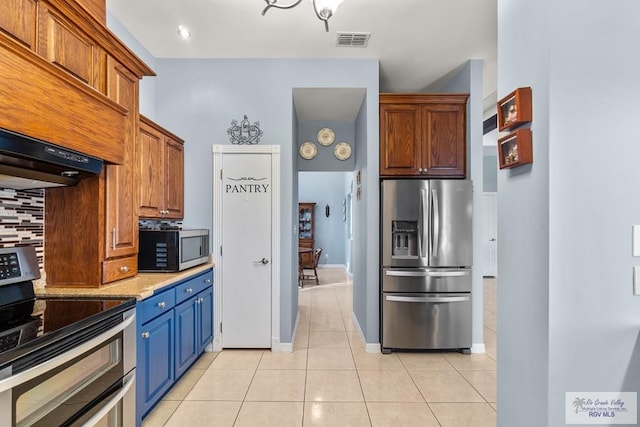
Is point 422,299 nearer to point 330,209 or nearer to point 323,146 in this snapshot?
point 323,146

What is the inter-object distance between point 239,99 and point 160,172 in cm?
114

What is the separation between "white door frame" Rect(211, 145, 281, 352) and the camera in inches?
136

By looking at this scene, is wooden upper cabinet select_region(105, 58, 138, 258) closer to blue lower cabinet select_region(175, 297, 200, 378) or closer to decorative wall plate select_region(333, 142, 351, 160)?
blue lower cabinet select_region(175, 297, 200, 378)

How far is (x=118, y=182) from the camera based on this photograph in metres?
2.26

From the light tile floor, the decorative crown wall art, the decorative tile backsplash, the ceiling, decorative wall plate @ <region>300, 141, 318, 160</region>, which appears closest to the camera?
the decorative tile backsplash

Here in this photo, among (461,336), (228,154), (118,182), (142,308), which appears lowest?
(461,336)

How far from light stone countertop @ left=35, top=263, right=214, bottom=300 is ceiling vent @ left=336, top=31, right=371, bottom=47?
8.44 feet

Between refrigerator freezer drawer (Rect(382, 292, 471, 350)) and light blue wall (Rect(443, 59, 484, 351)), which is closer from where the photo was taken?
refrigerator freezer drawer (Rect(382, 292, 471, 350))

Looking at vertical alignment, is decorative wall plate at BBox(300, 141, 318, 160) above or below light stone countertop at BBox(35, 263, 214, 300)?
above

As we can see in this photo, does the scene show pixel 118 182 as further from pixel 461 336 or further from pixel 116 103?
pixel 461 336

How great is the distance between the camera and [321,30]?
9.95 feet

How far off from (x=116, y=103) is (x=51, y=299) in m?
1.22

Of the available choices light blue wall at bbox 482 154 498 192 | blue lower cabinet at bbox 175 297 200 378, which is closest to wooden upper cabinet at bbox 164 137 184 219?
blue lower cabinet at bbox 175 297 200 378

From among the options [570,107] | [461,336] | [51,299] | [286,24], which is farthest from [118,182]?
[461,336]
